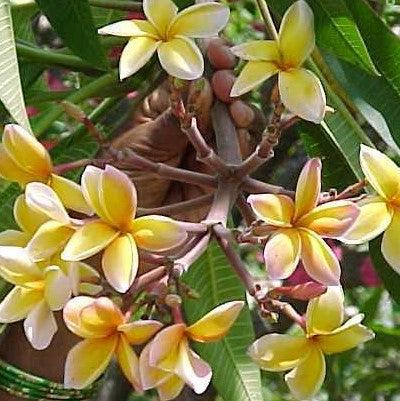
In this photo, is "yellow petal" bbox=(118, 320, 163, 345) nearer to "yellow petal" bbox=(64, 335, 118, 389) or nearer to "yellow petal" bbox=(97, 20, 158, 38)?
"yellow petal" bbox=(64, 335, 118, 389)

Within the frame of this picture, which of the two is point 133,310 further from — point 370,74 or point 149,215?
point 370,74

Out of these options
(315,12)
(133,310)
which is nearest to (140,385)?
(133,310)

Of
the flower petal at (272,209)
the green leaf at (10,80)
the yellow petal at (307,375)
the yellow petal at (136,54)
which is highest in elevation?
the green leaf at (10,80)

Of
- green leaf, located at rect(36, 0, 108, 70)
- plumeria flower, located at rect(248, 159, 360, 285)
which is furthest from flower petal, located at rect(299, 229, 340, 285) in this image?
green leaf, located at rect(36, 0, 108, 70)

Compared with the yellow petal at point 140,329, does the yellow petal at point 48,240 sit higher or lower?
higher

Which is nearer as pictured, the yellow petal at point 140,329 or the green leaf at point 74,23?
the yellow petal at point 140,329

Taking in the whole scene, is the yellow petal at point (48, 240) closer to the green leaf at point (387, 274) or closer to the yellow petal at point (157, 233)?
the yellow petal at point (157, 233)

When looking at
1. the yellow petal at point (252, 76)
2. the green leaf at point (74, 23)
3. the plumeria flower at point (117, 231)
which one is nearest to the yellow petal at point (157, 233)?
the plumeria flower at point (117, 231)
